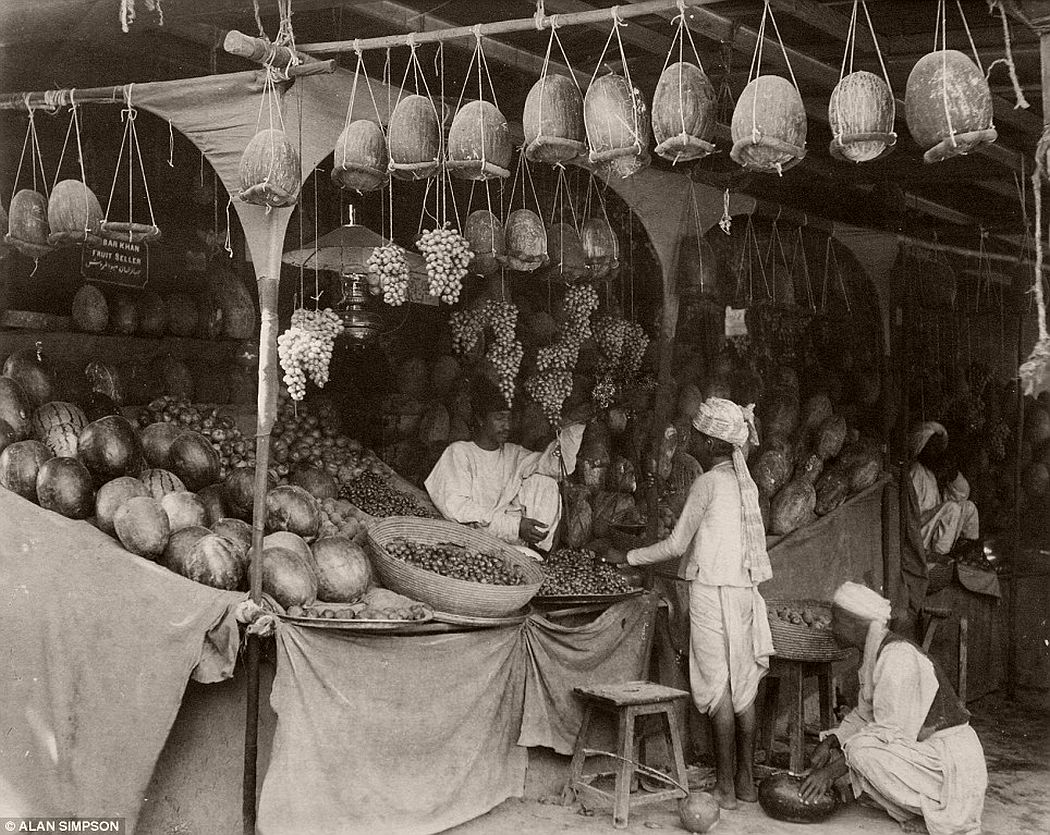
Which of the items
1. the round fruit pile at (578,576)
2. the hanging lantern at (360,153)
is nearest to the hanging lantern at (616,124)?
the hanging lantern at (360,153)

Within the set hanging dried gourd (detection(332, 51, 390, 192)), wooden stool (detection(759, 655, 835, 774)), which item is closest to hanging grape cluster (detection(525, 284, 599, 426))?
wooden stool (detection(759, 655, 835, 774))

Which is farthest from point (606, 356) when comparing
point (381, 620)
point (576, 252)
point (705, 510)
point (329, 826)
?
point (329, 826)

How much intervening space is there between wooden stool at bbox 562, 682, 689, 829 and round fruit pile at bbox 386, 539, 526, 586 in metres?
0.69

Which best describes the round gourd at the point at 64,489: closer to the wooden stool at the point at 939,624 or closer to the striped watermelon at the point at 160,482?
the striped watermelon at the point at 160,482

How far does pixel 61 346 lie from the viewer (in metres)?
6.79

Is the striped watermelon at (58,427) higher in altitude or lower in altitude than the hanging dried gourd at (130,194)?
lower

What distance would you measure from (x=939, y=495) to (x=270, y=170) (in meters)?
6.25

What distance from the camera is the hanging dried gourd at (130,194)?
18.4 ft

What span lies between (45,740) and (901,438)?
235 inches

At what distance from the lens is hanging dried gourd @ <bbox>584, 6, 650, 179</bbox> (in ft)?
14.7

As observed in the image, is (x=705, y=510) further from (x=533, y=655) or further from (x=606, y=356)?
(x=606, y=356)

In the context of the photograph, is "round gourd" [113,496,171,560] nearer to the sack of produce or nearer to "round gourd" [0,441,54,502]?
"round gourd" [0,441,54,502]

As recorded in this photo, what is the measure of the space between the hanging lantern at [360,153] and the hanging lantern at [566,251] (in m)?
1.83

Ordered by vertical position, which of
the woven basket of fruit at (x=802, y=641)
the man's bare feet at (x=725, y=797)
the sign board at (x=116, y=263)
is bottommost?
the man's bare feet at (x=725, y=797)
